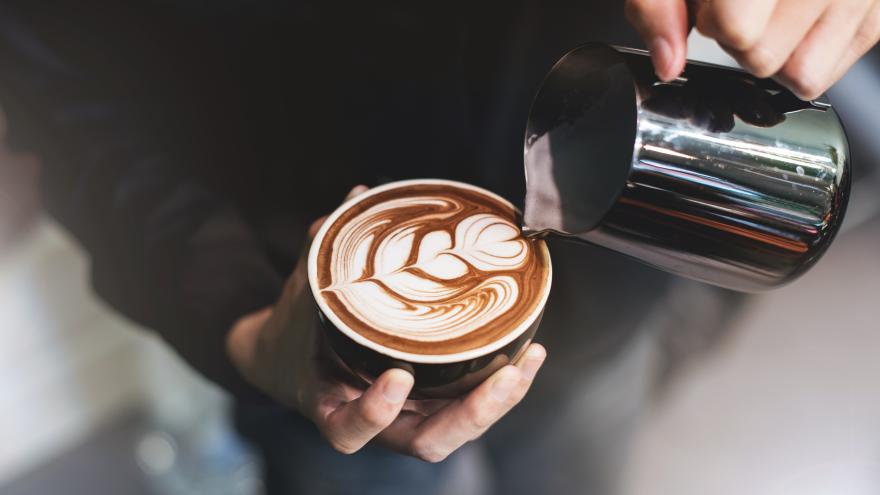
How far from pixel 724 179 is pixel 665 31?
0.14 m

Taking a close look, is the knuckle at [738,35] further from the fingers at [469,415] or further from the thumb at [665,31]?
the fingers at [469,415]

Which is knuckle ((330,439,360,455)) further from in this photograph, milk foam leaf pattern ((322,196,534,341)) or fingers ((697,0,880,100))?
fingers ((697,0,880,100))

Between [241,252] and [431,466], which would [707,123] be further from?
[431,466]

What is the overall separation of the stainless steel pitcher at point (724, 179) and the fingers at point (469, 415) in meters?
0.15

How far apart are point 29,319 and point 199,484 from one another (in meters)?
0.58

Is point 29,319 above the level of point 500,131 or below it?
below

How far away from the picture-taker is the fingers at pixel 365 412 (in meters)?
0.62

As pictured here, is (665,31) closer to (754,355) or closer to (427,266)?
(427,266)

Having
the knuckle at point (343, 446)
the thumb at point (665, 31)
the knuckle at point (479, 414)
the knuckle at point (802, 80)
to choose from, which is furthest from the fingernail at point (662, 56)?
the knuckle at point (343, 446)

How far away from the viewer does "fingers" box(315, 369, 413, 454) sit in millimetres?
617

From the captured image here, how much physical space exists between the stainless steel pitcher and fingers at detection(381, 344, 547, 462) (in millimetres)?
147

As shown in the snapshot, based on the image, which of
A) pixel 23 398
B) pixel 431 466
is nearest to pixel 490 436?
pixel 431 466

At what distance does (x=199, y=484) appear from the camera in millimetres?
1805

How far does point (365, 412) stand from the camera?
0.64 m
